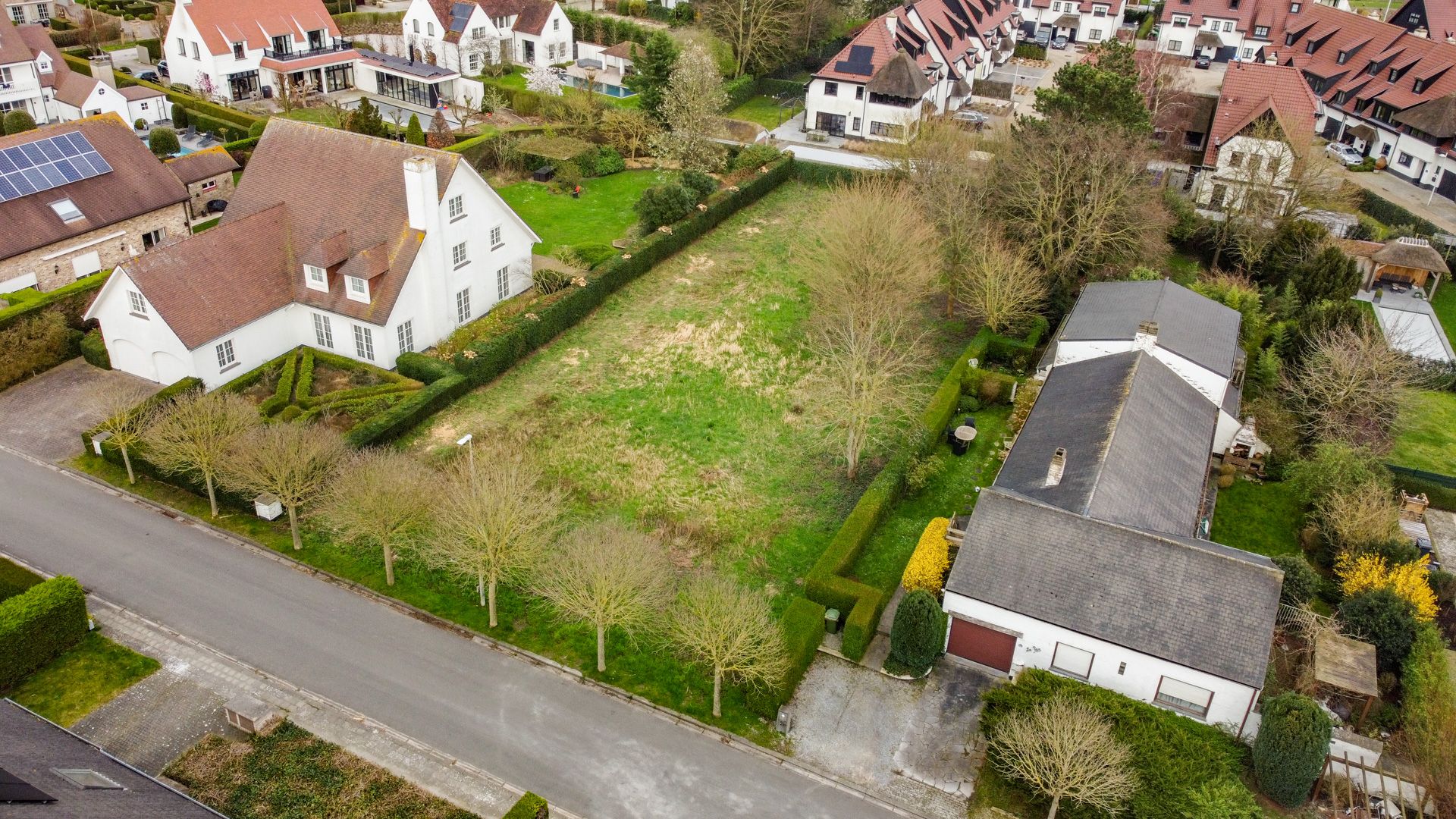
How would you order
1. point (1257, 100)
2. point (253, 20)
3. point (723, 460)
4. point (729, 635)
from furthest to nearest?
point (253, 20) < point (1257, 100) < point (723, 460) < point (729, 635)

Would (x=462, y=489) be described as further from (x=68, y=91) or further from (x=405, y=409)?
(x=68, y=91)

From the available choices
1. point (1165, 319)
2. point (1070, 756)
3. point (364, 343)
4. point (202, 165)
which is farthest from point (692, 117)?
→ point (1070, 756)

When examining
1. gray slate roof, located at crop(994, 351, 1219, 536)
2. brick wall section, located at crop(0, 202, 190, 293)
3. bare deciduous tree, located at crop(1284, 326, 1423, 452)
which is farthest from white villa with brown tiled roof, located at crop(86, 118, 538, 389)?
bare deciduous tree, located at crop(1284, 326, 1423, 452)

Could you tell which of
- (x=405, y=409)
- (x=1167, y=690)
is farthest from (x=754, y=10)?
(x=1167, y=690)

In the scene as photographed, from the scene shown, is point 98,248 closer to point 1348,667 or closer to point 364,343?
point 364,343

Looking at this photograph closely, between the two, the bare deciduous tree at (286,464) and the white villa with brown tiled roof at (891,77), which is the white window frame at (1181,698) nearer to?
the bare deciduous tree at (286,464)

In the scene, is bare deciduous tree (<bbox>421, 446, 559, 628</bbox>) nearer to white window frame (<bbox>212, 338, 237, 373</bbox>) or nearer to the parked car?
white window frame (<bbox>212, 338, 237, 373</bbox>)
